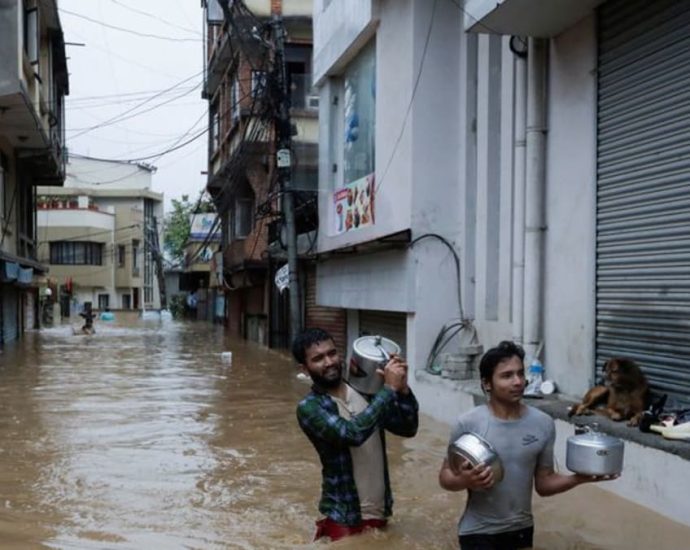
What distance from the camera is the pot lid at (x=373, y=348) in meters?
3.97

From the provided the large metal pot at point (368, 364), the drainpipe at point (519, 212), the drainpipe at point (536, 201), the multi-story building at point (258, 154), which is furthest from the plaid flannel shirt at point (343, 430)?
the multi-story building at point (258, 154)

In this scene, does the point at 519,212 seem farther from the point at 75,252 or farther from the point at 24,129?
the point at 75,252

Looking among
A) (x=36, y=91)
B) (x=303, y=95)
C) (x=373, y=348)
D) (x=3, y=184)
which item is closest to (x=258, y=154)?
(x=303, y=95)

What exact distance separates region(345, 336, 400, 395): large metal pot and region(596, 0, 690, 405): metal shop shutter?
10.6 feet

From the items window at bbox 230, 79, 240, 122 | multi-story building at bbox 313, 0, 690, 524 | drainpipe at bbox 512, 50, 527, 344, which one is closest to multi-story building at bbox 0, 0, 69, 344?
window at bbox 230, 79, 240, 122

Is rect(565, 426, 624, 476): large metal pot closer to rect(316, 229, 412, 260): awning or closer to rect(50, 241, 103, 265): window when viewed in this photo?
→ rect(316, 229, 412, 260): awning

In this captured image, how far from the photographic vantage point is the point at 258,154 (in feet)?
71.9

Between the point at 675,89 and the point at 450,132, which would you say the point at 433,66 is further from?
the point at 675,89

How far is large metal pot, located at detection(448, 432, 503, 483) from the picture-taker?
10.7 ft

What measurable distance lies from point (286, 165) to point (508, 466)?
1338 cm

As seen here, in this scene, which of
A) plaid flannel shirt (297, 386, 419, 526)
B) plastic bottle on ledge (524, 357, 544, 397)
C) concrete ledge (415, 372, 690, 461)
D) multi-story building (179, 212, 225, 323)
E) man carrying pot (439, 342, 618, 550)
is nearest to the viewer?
man carrying pot (439, 342, 618, 550)

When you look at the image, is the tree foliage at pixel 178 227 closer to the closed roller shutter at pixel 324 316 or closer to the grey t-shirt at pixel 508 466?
the closed roller shutter at pixel 324 316

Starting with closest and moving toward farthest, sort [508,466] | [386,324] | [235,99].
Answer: [508,466]
[386,324]
[235,99]

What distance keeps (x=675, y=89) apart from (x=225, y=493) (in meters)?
4.97
